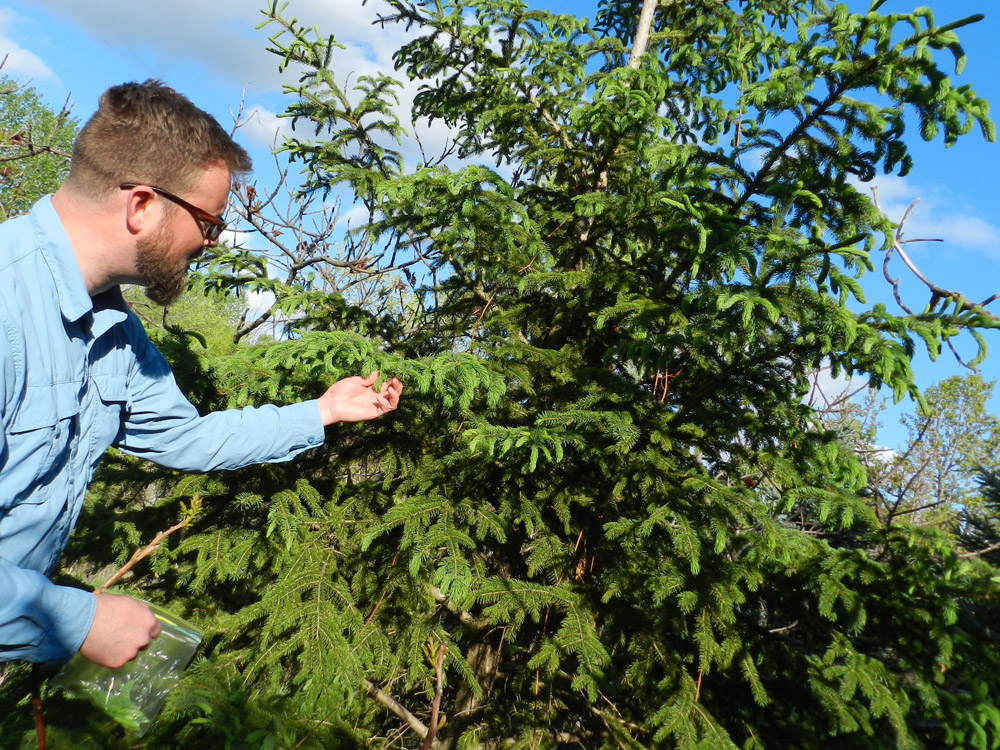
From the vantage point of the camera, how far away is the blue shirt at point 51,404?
1214mm

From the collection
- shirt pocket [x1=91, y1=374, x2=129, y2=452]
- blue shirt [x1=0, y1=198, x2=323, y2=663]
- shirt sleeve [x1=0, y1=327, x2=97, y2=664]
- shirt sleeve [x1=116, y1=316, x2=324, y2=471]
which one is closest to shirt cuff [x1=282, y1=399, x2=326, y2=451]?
shirt sleeve [x1=116, y1=316, x2=324, y2=471]

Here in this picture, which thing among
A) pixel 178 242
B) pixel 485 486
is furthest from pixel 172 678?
pixel 485 486

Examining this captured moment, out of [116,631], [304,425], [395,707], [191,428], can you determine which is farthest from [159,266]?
[395,707]

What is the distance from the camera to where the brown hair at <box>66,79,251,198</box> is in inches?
57.9

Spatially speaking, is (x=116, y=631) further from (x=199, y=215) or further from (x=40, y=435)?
(x=199, y=215)

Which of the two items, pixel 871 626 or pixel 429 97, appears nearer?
pixel 871 626

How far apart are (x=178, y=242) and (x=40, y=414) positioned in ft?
1.75

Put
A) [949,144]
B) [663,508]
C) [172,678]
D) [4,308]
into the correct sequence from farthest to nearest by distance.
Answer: [663,508] < [949,144] < [172,678] < [4,308]

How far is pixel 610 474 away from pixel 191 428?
229cm

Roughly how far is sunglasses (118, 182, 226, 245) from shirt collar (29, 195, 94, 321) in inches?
6.9

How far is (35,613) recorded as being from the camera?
1.17 meters

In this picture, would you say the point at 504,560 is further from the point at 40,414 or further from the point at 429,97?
the point at 429,97

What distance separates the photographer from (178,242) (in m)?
1.60

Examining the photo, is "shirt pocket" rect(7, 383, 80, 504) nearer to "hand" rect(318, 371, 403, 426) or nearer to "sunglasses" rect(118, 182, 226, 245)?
"sunglasses" rect(118, 182, 226, 245)
